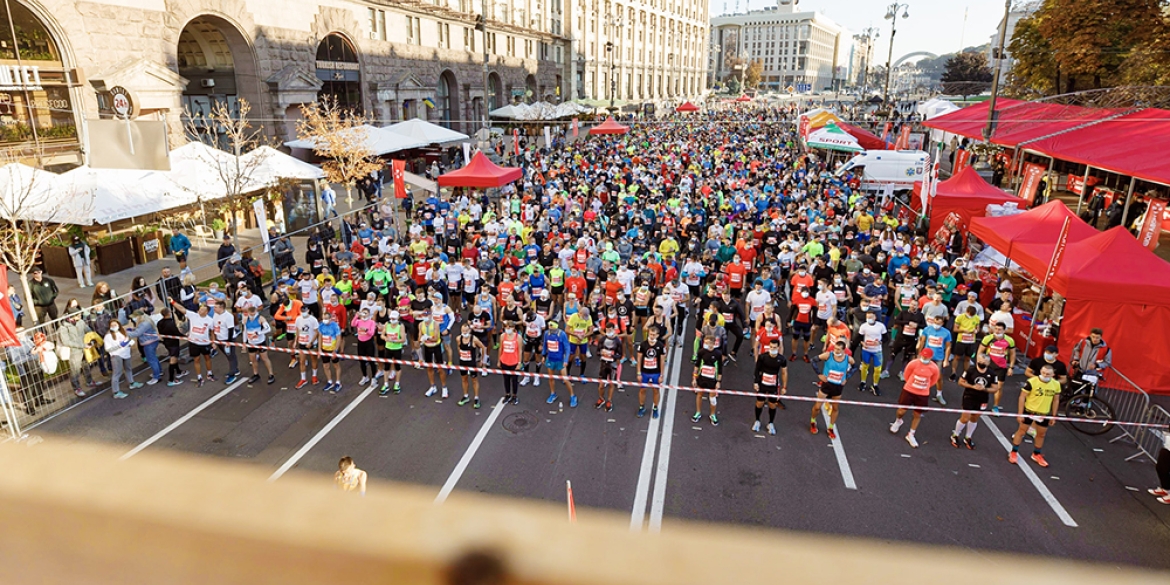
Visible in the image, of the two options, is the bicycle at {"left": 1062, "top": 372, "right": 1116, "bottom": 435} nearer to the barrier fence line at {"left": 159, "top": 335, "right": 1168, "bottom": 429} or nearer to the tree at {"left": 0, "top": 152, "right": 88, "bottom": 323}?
the barrier fence line at {"left": 159, "top": 335, "right": 1168, "bottom": 429}

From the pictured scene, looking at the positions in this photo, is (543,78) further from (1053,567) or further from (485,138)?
(1053,567)

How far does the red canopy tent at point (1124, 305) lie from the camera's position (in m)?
11.1

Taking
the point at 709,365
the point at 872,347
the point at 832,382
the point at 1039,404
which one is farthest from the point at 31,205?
the point at 1039,404

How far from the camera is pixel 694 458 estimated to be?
9516 mm

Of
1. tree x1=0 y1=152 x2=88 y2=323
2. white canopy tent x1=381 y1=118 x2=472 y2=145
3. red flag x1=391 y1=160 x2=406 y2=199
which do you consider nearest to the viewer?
tree x1=0 y1=152 x2=88 y2=323

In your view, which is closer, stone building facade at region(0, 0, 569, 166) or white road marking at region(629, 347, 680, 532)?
white road marking at region(629, 347, 680, 532)

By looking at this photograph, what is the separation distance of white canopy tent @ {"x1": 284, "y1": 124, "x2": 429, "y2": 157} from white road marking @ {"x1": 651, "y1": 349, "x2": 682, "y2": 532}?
62.4 feet

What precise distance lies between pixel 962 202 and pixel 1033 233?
5811mm

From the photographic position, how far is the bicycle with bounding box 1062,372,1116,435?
33.4 feet

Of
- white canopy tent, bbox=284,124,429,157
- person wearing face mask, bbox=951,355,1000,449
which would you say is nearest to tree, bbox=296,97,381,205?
white canopy tent, bbox=284,124,429,157

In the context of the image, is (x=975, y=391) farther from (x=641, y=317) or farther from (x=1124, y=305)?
(x=641, y=317)

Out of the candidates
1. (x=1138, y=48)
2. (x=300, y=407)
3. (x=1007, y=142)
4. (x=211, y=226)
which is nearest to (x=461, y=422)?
(x=300, y=407)

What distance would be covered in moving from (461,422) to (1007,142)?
2976 cm

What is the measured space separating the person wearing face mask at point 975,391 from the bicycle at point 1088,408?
1.79 m
